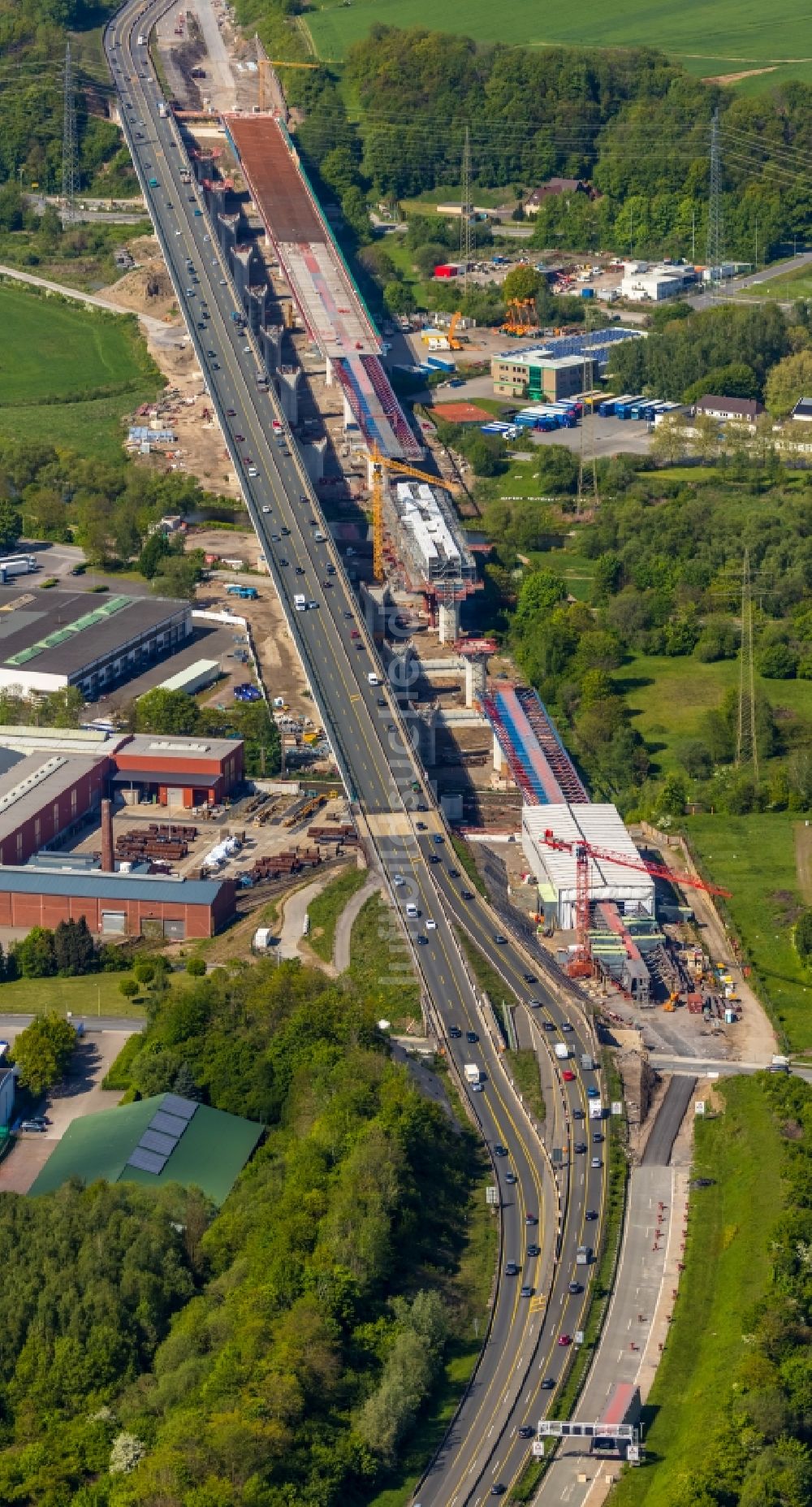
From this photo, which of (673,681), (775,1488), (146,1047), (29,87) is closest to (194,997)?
(146,1047)

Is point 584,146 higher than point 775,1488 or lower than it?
higher

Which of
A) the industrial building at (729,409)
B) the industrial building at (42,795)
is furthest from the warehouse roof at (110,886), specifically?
the industrial building at (729,409)

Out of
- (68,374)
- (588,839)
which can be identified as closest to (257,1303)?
(588,839)

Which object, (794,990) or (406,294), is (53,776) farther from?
(406,294)

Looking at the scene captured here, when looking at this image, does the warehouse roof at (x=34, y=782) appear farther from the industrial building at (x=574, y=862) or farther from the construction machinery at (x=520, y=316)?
the construction machinery at (x=520, y=316)

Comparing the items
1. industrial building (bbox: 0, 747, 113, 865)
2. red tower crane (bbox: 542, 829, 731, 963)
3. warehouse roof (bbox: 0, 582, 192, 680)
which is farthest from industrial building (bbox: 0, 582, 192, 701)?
red tower crane (bbox: 542, 829, 731, 963)

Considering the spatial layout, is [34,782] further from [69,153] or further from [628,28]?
[628,28]

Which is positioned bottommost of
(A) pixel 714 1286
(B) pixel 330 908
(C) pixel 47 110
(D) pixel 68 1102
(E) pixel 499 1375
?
(A) pixel 714 1286
